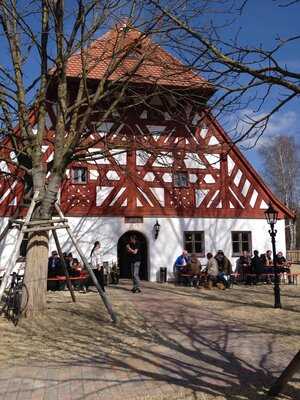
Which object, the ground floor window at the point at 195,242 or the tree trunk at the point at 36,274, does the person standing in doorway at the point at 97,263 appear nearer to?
the tree trunk at the point at 36,274

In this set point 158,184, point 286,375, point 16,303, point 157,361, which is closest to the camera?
point 286,375

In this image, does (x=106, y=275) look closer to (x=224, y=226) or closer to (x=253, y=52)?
(x=224, y=226)

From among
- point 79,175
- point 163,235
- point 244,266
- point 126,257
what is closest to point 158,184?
point 163,235

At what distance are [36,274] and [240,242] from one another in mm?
11462

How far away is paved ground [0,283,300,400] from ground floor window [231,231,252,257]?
30.8 ft

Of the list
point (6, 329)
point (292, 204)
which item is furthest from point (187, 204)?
point (292, 204)

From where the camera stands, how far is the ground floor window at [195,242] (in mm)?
19600

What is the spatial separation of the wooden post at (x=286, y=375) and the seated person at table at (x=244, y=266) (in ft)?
44.1

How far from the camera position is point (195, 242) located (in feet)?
A: 64.5

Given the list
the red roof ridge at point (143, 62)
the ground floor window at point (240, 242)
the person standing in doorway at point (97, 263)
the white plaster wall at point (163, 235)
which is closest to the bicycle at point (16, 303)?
the person standing in doorway at point (97, 263)

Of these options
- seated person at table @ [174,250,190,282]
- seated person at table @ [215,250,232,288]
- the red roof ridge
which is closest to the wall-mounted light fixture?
seated person at table @ [174,250,190,282]

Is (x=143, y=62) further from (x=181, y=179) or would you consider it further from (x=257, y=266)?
(x=257, y=266)

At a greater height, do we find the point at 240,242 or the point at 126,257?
the point at 240,242

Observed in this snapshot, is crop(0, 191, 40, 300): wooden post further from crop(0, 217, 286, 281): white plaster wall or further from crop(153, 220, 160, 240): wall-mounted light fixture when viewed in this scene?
crop(153, 220, 160, 240): wall-mounted light fixture
